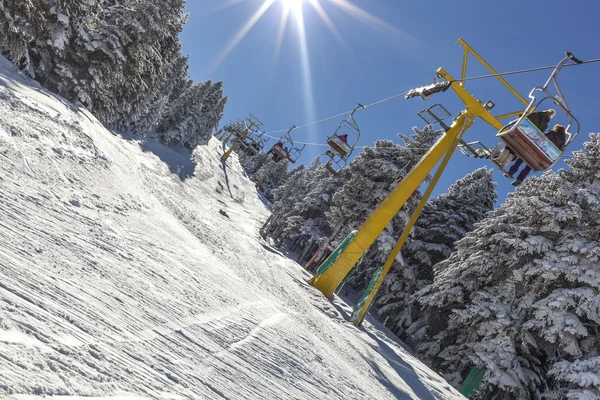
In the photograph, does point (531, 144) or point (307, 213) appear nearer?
point (531, 144)

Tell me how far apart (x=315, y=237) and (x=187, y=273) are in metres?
21.9

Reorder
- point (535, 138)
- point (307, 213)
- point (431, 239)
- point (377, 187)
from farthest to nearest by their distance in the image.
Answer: point (307, 213), point (431, 239), point (377, 187), point (535, 138)

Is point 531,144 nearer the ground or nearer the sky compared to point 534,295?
nearer the sky

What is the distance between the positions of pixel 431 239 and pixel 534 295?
34.7 ft

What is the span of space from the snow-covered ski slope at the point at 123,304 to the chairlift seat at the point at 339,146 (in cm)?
963

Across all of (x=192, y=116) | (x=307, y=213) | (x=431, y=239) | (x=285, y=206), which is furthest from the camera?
(x=192, y=116)

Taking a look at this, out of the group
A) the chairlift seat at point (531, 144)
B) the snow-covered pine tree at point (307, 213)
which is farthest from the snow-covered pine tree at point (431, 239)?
the chairlift seat at point (531, 144)

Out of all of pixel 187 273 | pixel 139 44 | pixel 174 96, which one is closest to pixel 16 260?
pixel 187 273

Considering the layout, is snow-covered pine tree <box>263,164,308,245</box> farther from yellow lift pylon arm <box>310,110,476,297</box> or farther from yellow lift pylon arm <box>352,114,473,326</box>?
yellow lift pylon arm <box>352,114,473,326</box>

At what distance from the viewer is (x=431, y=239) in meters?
24.3

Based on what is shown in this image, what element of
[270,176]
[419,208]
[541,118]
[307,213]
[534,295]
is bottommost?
[307,213]

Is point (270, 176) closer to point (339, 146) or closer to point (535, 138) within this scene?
point (339, 146)

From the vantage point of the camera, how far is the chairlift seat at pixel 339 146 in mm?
17984

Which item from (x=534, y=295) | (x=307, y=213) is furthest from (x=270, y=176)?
(x=534, y=295)
